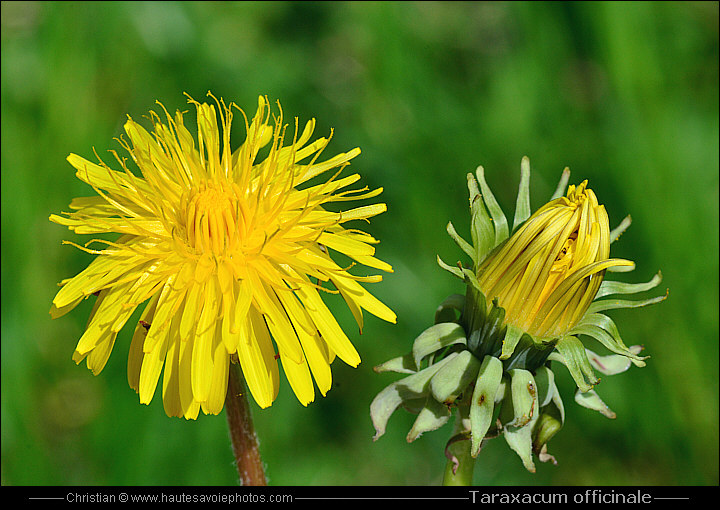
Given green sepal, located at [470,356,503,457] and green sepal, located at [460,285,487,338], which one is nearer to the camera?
green sepal, located at [470,356,503,457]

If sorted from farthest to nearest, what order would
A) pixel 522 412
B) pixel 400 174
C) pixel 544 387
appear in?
1. pixel 400 174
2. pixel 544 387
3. pixel 522 412

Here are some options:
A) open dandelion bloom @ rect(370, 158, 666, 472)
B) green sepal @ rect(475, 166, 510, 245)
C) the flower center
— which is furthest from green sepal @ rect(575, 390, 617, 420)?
the flower center

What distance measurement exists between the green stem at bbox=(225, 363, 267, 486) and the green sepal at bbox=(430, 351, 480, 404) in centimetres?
51

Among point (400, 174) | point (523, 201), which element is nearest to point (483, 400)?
point (523, 201)

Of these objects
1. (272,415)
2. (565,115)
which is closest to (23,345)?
(272,415)

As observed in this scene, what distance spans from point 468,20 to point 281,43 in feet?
4.41

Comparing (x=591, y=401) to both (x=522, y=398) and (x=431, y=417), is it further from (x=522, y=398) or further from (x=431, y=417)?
(x=431, y=417)

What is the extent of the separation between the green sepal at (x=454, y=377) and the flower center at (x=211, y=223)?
0.68m

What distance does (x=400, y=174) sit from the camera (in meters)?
4.11

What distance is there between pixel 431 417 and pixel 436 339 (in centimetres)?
20

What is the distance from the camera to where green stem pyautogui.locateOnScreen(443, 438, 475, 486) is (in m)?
1.97

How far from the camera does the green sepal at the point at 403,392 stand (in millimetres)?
1841

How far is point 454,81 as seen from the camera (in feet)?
15.0

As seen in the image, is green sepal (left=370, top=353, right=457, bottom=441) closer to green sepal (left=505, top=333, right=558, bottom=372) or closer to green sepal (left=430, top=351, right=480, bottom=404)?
green sepal (left=430, top=351, right=480, bottom=404)
